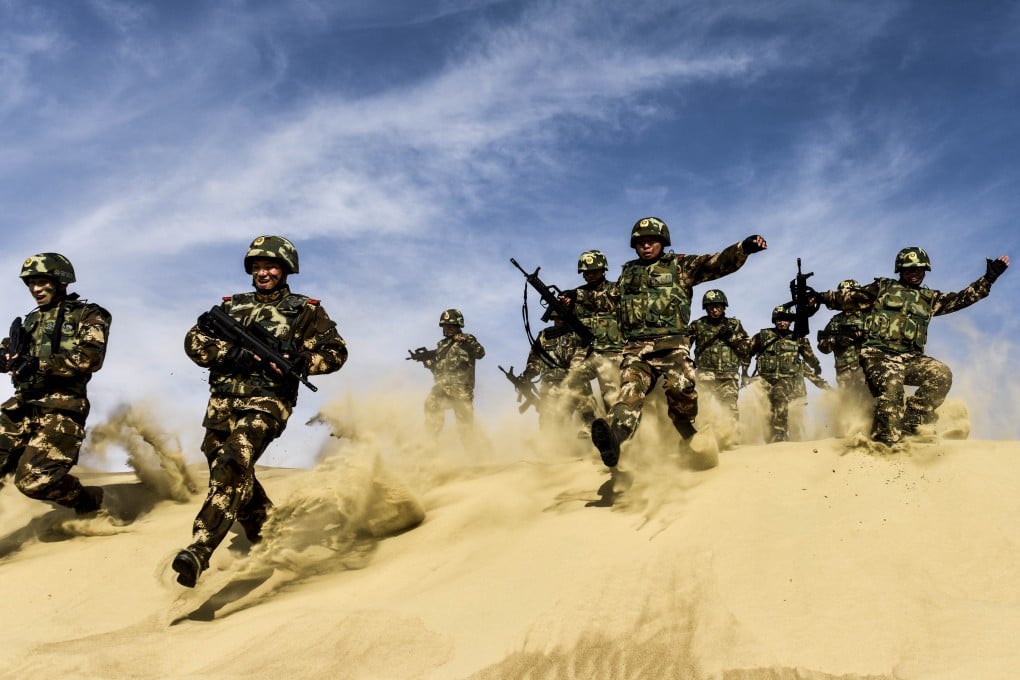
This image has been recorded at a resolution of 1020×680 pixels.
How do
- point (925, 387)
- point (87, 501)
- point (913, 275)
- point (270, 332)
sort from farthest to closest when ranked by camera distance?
point (913, 275)
point (925, 387)
point (87, 501)
point (270, 332)

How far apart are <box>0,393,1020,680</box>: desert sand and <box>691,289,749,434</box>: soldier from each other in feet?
18.9

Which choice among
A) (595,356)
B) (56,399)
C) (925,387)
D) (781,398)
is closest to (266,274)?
(56,399)

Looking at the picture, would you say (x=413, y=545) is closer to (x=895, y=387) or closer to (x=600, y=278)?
(x=895, y=387)

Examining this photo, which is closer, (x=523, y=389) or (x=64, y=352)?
(x=64, y=352)

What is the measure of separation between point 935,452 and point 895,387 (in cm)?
133

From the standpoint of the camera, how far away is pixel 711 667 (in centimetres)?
342

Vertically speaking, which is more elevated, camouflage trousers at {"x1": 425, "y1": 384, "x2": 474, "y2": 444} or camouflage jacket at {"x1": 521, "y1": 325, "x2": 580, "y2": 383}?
camouflage jacket at {"x1": 521, "y1": 325, "x2": 580, "y2": 383}

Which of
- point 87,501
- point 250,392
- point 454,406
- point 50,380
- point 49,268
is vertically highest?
point 49,268

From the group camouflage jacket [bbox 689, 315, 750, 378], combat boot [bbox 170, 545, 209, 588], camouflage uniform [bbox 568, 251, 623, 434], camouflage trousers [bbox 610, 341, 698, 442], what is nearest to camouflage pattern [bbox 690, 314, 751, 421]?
camouflage jacket [bbox 689, 315, 750, 378]

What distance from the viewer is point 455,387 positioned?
13.3 m

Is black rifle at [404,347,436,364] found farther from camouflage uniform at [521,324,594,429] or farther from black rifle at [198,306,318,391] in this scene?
black rifle at [198,306,318,391]

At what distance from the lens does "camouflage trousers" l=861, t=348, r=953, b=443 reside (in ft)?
23.0

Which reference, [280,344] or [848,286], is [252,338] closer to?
[280,344]

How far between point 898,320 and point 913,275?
0.54 m
